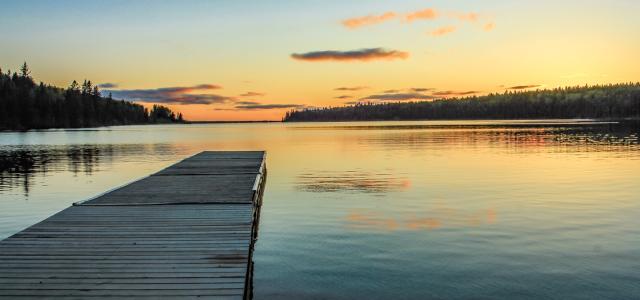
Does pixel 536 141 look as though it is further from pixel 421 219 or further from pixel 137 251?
pixel 137 251

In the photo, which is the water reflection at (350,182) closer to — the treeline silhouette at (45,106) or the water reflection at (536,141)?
the water reflection at (536,141)

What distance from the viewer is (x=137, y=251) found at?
970 cm

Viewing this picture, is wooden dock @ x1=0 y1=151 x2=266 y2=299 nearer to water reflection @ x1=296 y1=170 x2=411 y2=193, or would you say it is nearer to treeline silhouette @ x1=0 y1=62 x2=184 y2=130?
water reflection @ x1=296 y1=170 x2=411 y2=193

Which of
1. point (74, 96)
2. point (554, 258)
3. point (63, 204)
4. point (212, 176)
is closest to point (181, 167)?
point (212, 176)

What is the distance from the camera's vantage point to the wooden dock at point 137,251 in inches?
301

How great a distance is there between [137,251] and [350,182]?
1790 cm

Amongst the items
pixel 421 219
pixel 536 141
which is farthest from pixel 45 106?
pixel 421 219

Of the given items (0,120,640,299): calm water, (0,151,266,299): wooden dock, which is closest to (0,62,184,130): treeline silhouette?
(0,120,640,299): calm water

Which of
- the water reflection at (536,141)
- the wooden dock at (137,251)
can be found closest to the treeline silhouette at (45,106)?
the water reflection at (536,141)

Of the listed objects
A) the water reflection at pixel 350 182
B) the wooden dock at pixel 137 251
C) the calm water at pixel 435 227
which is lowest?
the calm water at pixel 435 227

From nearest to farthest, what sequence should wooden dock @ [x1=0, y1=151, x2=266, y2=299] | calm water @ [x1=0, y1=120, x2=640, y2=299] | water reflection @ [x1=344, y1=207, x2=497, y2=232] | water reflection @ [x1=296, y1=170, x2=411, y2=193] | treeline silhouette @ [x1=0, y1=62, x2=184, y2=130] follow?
wooden dock @ [x1=0, y1=151, x2=266, y2=299] < calm water @ [x1=0, y1=120, x2=640, y2=299] < water reflection @ [x1=344, y1=207, x2=497, y2=232] < water reflection @ [x1=296, y1=170, x2=411, y2=193] < treeline silhouette @ [x1=0, y1=62, x2=184, y2=130]

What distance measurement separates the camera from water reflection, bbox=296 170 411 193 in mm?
24125

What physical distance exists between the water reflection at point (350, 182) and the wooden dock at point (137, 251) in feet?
25.3

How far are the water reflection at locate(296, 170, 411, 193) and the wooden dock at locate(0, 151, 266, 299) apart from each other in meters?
7.71
